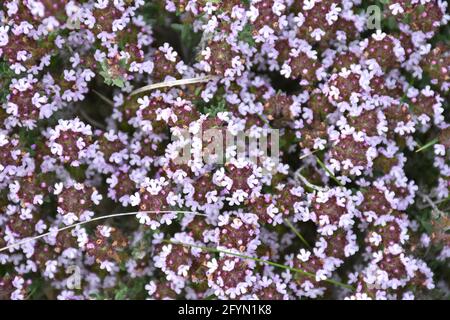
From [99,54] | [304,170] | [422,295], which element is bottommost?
[422,295]

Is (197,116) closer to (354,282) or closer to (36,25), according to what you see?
(36,25)

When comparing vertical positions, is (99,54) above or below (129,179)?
above

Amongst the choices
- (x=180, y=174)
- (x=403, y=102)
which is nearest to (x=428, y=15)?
(x=403, y=102)

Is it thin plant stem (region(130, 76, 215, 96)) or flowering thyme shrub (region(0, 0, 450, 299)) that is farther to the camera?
thin plant stem (region(130, 76, 215, 96))

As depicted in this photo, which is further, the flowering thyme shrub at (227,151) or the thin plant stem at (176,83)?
the thin plant stem at (176,83)

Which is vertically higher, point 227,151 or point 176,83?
point 176,83

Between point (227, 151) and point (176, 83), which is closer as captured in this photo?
point (227, 151)

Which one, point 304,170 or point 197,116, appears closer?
point 197,116
